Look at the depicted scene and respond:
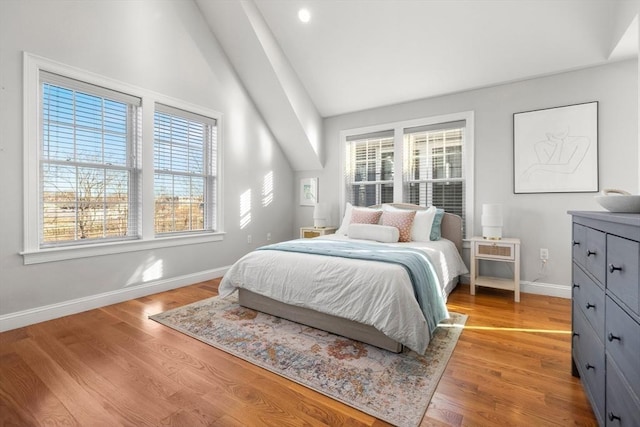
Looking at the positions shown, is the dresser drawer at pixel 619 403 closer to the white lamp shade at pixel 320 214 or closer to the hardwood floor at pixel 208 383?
the hardwood floor at pixel 208 383

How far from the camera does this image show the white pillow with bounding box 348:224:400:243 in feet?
11.1

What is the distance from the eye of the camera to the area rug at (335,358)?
162 cm

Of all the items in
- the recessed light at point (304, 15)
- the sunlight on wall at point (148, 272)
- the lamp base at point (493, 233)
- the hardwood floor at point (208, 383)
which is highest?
the recessed light at point (304, 15)

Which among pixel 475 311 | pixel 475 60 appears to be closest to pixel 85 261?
pixel 475 311

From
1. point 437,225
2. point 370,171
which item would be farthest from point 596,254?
point 370,171

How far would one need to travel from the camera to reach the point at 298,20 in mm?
3729

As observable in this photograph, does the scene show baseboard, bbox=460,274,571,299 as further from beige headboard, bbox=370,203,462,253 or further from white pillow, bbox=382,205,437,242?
white pillow, bbox=382,205,437,242

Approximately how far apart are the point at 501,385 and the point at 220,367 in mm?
1666

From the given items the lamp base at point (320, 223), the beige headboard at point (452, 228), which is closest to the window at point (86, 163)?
the lamp base at point (320, 223)

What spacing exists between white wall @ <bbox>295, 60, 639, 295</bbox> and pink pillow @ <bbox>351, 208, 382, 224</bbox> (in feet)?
4.06

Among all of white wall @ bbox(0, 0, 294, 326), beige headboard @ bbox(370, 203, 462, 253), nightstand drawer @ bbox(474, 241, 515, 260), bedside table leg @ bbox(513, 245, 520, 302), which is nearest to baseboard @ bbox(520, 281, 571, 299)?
bedside table leg @ bbox(513, 245, 520, 302)

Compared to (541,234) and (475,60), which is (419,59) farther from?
(541,234)

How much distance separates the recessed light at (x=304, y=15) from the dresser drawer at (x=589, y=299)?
11.8 feet

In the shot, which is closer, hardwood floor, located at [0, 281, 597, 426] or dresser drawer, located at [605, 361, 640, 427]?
dresser drawer, located at [605, 361, 640, 427]
